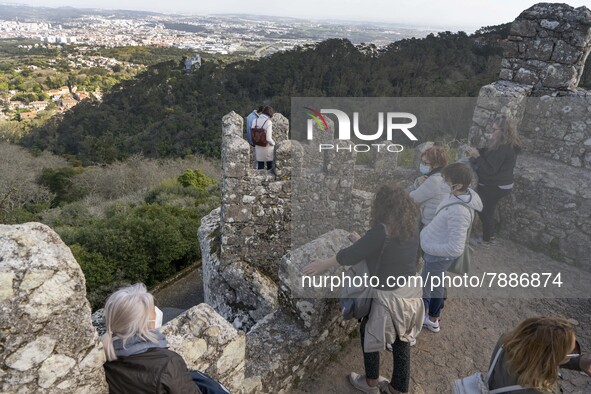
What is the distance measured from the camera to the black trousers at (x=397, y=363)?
310 centimetres

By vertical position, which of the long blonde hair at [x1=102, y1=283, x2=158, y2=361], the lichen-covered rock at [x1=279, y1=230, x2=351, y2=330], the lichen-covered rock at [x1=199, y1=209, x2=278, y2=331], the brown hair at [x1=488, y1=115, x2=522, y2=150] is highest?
the brown hair at [x1=488, y1=115, x2=522, y2=150]

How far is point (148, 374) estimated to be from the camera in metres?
1.81

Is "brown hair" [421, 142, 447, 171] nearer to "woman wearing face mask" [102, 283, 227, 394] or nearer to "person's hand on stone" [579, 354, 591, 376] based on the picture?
"person's hand on stone" [579, 354, 591, 376]

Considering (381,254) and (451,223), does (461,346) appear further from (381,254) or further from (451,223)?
(381,254)

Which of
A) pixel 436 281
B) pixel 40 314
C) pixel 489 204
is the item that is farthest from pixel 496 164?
pixel 40 314

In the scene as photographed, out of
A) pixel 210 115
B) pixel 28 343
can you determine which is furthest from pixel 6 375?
pixel 210 115

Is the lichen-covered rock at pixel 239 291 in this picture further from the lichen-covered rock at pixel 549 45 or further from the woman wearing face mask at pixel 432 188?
the lichen-covered rock at pixel 549 45

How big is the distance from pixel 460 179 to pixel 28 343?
304 centimetres

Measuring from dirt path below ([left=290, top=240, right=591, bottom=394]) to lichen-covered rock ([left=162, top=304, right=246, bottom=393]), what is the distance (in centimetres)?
88

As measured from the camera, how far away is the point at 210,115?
24.8m

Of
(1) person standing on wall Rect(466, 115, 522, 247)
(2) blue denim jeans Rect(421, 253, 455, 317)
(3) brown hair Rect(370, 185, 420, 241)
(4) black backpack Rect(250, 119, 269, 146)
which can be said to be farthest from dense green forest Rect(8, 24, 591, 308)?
(3) brown hair Rect(370, 185, 420, 241)

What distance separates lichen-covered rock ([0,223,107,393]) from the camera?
4.95ft

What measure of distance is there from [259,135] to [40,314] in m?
4.19

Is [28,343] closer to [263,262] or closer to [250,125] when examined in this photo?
[263,262]
